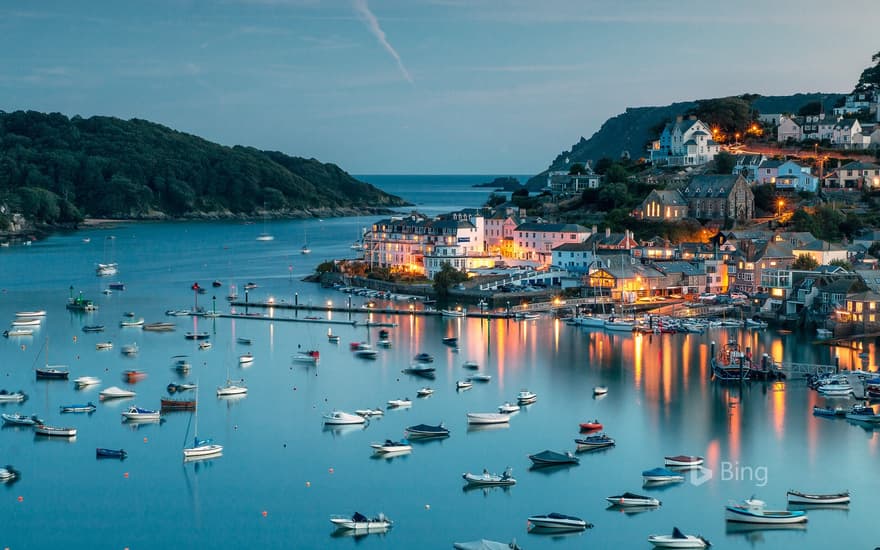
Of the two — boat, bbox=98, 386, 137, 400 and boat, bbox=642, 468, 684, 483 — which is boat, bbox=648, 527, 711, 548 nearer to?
boat, bbox=642, 468, 684, 483

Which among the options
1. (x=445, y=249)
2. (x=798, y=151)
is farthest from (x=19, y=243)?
(x=798, y=151)

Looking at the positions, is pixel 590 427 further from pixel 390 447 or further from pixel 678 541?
pixel 678 541

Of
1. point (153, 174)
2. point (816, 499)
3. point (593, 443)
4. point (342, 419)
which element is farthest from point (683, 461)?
point (153, 174)

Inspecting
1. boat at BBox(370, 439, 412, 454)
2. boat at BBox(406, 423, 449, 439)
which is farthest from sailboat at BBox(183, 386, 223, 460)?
boat at BBox(406, 423, 449, 439)

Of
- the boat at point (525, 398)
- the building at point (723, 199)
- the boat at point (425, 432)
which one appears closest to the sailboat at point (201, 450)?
the boat at point (425, 432)

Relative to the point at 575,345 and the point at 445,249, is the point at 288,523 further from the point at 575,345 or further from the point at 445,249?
the point at 445,249

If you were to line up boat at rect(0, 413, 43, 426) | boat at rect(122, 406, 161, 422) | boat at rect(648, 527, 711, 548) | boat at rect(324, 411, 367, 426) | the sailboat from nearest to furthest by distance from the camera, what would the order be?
1. boat at rect(648, 527, 711, 548)
2. the sailboat
3. boat at rect(0, 413, 43, 426)
4. boat at rect(324, 411, 367, 426)
5. boat at rect(122, 406, 161, 422)

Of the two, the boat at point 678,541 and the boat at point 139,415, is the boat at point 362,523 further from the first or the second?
the boat at point 139,415
